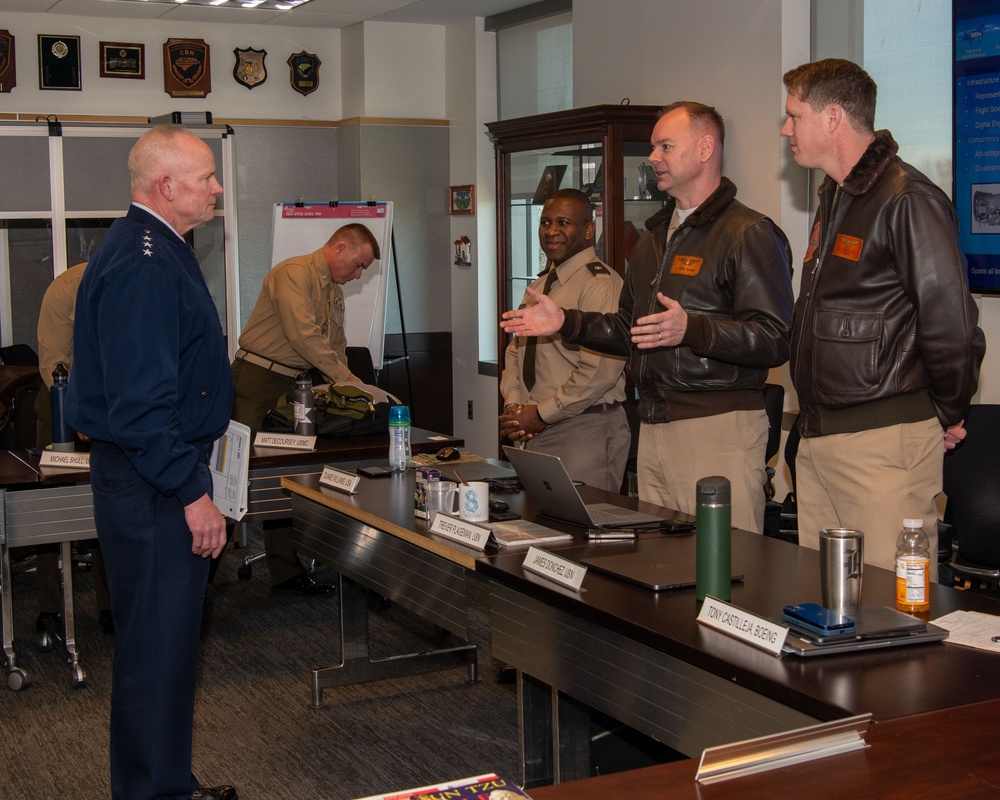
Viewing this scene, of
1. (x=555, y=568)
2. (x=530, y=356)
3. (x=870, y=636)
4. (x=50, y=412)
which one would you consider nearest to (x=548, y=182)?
(x=530, y=356)

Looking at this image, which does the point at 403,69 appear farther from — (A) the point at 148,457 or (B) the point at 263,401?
(A) the point at 148,457

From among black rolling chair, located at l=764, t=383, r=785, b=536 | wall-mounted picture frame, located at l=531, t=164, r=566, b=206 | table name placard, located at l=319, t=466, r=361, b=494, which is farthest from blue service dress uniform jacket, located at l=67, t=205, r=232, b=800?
wall-mounted picture frame, located at l=531, t=164, r=566, b=206

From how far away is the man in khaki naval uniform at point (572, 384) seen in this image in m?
3.99

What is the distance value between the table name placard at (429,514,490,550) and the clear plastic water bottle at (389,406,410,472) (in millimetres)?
789

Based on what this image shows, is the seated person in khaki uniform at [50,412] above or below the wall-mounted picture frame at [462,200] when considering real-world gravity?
below

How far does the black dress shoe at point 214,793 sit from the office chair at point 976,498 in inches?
83.3

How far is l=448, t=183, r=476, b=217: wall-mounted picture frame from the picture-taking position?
25.0 feet

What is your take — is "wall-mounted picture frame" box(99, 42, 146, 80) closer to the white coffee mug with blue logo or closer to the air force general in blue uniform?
the air force general in blue uniform

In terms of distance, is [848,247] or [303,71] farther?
[303,71]

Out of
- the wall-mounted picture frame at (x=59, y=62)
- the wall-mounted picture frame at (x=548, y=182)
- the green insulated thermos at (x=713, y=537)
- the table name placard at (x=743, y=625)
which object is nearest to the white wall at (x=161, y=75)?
the wall-mounted picture frame at (x=59, y=62)

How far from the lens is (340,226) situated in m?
7.20

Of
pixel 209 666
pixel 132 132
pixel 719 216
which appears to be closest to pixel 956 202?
pixel 719 216

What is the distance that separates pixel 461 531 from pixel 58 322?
3.00 meters

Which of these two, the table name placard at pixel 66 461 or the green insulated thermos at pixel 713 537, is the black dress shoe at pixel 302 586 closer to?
the table name placard at pixel 66 461
